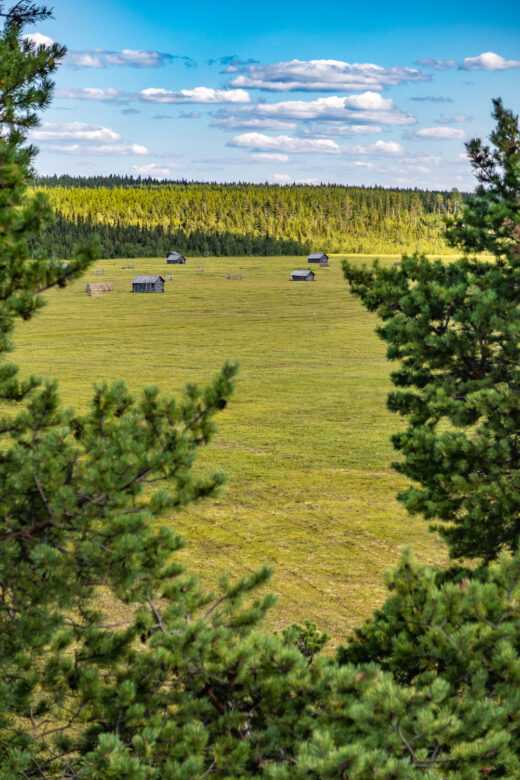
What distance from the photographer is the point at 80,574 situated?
24.1ft

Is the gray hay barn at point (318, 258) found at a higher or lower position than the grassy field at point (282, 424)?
higher

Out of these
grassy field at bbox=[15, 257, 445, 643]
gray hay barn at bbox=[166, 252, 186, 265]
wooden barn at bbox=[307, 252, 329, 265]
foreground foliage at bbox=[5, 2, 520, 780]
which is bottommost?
grassy field at bbox=[15, 257, 445, 643]

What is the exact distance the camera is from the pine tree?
11.7m

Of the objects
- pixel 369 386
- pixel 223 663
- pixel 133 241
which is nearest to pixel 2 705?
pixel 223 663

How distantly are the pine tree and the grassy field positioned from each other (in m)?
2.03

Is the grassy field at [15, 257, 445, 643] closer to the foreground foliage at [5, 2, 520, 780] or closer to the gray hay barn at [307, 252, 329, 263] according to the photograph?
the foreground foliage at [5, 2, 520, 780]

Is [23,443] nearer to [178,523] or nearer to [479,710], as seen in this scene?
[479,710]

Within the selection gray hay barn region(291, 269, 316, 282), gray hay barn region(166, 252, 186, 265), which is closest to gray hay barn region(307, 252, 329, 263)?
gray hay barn region(166, 252, 186, 265)

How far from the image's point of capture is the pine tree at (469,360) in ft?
38.4

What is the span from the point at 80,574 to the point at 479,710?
11.8ft

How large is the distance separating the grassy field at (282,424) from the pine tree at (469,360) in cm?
203

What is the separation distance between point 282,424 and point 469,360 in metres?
25.0

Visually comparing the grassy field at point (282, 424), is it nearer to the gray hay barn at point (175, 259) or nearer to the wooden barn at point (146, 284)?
the wooden barn at point (146, 284)

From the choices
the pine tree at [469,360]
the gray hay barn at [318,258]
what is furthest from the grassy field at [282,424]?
the gray hay barn at [318,258]
